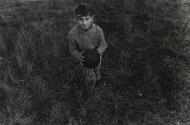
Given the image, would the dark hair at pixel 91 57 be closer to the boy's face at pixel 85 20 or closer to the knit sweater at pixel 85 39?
the knit sweater at pixel 85 39

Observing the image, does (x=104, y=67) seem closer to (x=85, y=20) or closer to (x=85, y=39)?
(x=85, y=39)

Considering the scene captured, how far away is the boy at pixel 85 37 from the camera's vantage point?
16.8 ft

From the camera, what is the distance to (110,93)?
5730 millimetres

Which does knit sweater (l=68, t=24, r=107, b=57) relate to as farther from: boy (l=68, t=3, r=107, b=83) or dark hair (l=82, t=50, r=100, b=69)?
dark hair (l=82, t=50, r=100, b=69)

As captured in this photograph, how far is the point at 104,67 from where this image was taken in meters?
6.27

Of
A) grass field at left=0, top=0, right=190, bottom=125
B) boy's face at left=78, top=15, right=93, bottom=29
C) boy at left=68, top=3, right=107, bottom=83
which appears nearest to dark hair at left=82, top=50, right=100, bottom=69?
boy at left=68, top=3, right=107, bottom=83

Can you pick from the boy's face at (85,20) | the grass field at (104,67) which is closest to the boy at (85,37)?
the boy's face at (85,20)

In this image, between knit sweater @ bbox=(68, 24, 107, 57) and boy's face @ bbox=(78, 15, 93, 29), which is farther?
knit sweater @ bbox=(68, 24, 107, 57)

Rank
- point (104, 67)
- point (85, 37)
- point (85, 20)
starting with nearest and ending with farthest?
point (85, 20) < point (85, 37) < point (104, 67)

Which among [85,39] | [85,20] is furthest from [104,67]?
[85,20]

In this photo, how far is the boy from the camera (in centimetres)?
512

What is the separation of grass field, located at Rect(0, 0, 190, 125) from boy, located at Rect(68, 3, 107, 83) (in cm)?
62

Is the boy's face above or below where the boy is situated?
above

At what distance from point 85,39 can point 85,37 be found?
45mm
